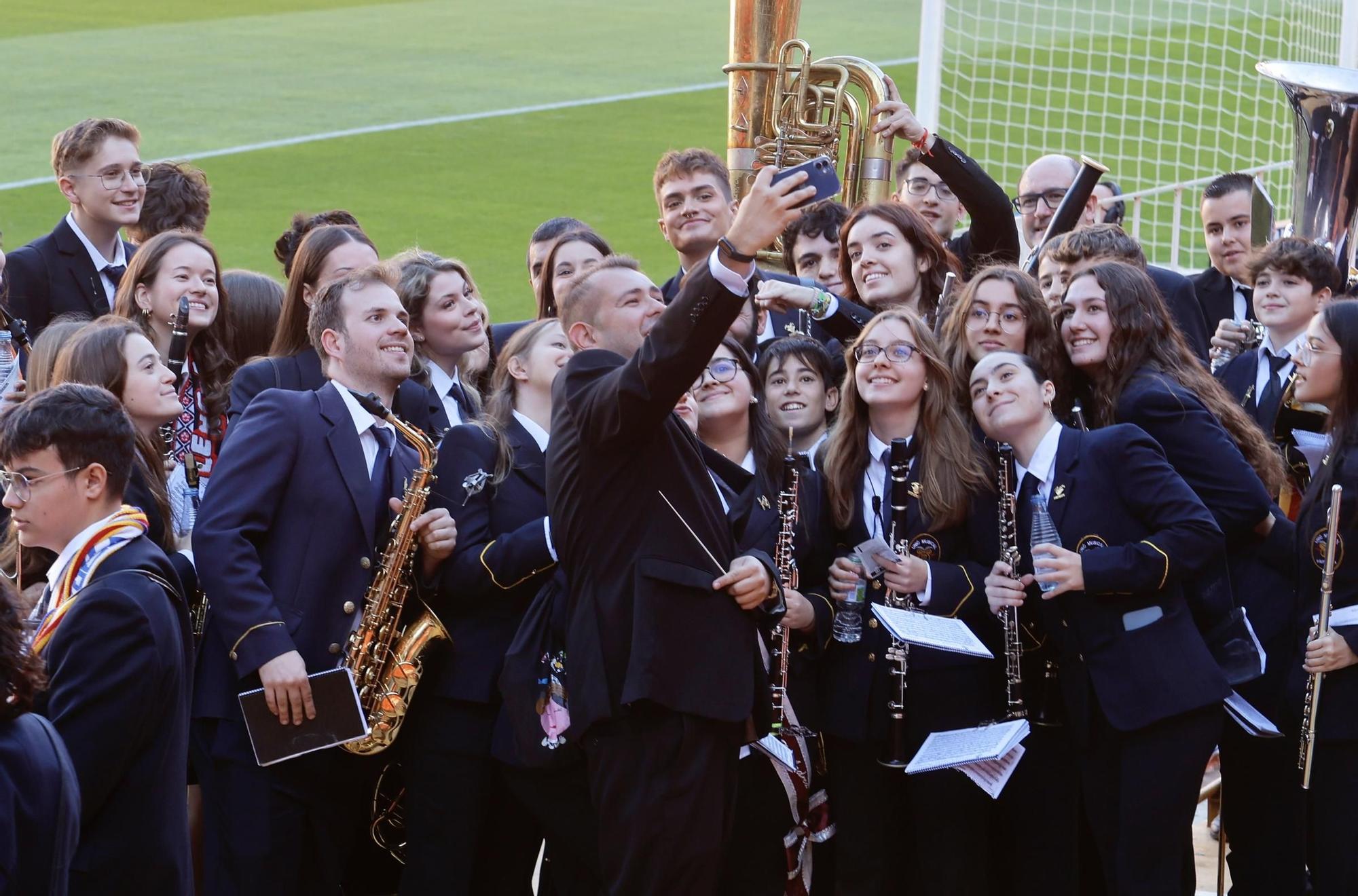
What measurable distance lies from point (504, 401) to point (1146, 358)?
1.94 meters

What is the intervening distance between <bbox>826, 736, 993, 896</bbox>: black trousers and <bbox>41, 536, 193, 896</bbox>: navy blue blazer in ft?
6.51

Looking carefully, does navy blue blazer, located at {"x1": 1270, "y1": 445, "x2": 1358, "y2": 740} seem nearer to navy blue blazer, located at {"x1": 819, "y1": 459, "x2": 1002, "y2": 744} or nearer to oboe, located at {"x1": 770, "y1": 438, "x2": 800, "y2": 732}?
navy blue blazer, located at {"x1": 819, "y1": 459, "x2": 1002, "y2": 744}

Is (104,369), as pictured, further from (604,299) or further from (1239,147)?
(1239,147)

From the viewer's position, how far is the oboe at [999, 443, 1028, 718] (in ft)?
15.4

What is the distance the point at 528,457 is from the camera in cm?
484

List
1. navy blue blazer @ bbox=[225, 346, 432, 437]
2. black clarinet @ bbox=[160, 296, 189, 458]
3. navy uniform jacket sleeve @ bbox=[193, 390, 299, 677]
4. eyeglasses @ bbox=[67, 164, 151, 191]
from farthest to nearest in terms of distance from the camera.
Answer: eyeglasses @ bbox=[67, 164, 151, 191] → black clarinet @ bbox=[160, 296, 189, 458] → navy blue blazer @ bbox=[225, 346, 432, 437] → navy uniform jacket sleeve @ bbox=[193, 390, 299, 677]

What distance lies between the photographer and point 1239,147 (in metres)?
23.4

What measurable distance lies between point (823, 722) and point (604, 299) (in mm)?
1457

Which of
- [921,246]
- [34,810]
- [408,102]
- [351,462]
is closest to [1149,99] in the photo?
[408,102]

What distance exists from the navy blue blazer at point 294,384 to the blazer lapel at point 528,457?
0.37m

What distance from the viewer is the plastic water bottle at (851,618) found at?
4.83 metres

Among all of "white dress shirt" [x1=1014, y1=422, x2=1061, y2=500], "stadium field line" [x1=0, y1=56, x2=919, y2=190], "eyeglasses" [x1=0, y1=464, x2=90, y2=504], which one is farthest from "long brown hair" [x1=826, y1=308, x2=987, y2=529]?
"stadium field line" [x1=0, y1=56, x2=919, y2=190]

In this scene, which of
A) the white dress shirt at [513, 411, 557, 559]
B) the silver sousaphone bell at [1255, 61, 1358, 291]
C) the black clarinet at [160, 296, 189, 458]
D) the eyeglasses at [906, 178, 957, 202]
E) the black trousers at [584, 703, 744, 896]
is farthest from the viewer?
the eyeglasses at [906, 178, 957, 202]

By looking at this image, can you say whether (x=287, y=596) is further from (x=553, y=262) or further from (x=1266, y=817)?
(x=1266, y=817)
